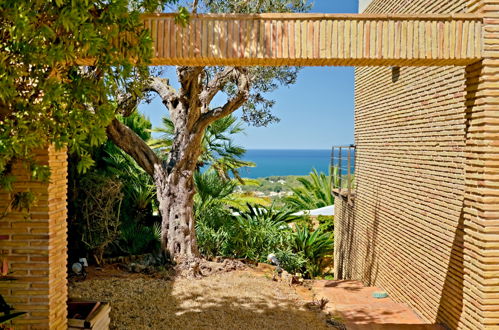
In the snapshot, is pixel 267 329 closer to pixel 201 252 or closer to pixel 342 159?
pixel 201 252

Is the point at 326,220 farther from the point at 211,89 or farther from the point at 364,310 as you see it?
the point at 364,310

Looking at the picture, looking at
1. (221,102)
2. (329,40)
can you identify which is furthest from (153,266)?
(329,40)

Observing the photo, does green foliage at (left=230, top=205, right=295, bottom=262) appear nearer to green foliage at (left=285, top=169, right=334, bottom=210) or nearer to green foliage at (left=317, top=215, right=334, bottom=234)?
green foliage at (left=317, top=215, right=334, bottom=234)

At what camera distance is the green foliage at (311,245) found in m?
12.1

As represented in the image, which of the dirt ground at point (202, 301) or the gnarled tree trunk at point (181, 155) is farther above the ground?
the gnarled tree trunk at point (181, 155)

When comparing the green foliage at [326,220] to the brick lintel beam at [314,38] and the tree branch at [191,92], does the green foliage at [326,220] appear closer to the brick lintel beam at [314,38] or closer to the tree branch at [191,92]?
the tree branch at [191,92]

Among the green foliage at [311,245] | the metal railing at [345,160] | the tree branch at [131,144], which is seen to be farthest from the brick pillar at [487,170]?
the green foliage at [311,245]

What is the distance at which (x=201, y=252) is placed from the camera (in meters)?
10.7

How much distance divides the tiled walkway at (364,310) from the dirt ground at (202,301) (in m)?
0.40

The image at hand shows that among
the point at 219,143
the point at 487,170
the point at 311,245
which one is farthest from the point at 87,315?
the point at 219,143

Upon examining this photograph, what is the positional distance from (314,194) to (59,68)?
659 inches

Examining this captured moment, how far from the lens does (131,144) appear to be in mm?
9602

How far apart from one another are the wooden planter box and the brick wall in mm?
3824

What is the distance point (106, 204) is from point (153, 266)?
1.43 metres
